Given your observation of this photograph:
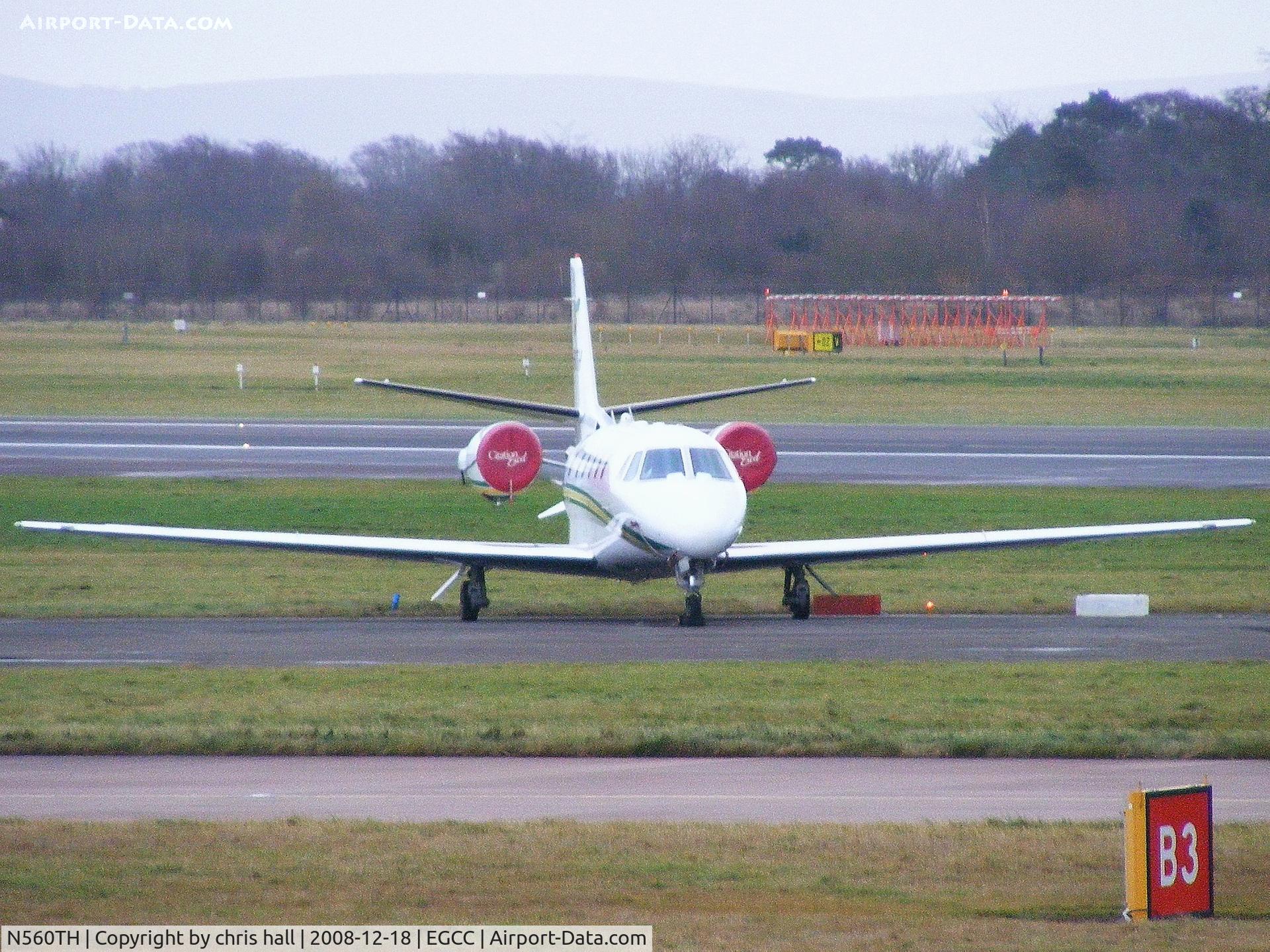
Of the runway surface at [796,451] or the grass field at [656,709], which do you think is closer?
the grass field at [656,709]

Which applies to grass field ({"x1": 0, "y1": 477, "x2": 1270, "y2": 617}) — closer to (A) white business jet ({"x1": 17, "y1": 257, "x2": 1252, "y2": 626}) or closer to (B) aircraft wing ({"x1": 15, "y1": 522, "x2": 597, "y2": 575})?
(A) white business jet ({"x1": 17, "y1": 257, "x2": 1252, "y2": 626})

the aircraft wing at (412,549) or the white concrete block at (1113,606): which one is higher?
the aircraft wing at (412,549)

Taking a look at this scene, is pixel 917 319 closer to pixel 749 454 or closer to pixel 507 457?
pixel 749 454

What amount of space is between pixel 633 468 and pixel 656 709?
6.53 meters

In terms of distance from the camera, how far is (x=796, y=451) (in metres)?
45.7

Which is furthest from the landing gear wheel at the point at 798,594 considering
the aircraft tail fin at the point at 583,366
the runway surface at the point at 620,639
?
the aircraft tail fin at the point at 583,366

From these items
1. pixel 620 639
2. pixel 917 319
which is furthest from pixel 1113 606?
pixel 917 319

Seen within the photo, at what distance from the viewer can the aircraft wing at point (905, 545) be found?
21.9 meters

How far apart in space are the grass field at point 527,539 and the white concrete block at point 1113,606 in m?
0.70

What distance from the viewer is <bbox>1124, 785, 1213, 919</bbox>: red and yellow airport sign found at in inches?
327

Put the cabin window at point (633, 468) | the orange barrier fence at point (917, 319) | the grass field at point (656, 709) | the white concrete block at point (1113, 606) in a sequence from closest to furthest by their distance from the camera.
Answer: the grass field at point (656, 709), the cabin window at point (633, 468), the white concrete block at point (1113, 606), the orange barrier fence at point (917, 319)

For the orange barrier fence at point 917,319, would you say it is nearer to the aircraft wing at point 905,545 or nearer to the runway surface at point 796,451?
the runway surface at point 796,451

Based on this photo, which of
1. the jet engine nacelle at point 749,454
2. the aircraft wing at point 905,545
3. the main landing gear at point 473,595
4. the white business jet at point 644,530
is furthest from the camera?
the jet engine nacelle at point 749,454

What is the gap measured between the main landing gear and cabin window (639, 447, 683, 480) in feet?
8.69
